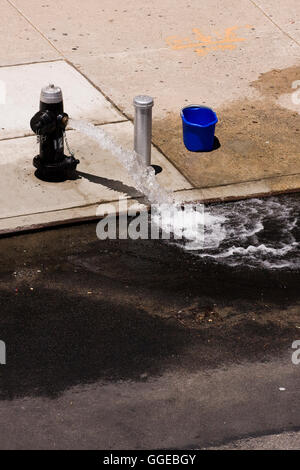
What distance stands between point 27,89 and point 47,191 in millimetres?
2316

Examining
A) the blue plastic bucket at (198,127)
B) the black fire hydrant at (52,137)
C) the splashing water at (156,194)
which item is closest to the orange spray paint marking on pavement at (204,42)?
the blue plastic bucket at (198,127)

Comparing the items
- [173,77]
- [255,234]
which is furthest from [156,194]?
[173,77]

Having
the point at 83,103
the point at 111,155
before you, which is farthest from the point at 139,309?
the point at 83,103

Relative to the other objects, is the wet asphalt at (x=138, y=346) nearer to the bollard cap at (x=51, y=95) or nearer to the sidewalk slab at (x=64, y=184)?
the sidewalk slab at (x=64, y=184)

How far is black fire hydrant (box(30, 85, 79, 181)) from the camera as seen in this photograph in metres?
8.52

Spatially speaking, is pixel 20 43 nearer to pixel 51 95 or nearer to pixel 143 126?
pixel 51 95

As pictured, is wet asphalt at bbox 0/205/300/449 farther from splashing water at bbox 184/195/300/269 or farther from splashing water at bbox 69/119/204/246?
splashing water at bbox 69/119/204/246

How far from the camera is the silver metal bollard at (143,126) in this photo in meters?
8.69

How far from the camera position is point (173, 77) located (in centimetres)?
1112

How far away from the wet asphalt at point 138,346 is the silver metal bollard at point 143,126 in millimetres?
1202

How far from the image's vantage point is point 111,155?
30.8ft

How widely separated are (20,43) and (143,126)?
12.1 ft

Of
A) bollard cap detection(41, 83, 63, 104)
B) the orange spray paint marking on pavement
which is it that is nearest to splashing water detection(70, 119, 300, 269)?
bollard cap detection(41, 83, 63, 104)
